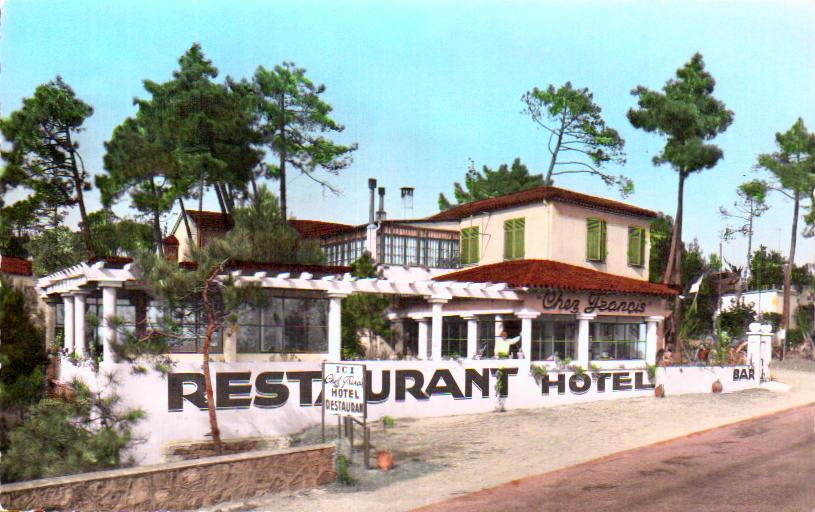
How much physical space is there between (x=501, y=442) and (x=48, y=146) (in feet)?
84.3

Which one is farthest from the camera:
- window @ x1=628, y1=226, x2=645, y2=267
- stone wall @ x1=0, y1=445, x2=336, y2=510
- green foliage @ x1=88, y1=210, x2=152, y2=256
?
green foliage @ x1=88, y1=210, x2=152, y2=256

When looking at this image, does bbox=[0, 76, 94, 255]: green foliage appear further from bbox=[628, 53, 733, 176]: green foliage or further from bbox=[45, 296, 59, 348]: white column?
bbox=[628, 53, 733, 176]: green foliage

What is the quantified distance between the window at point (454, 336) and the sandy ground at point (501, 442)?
6318 millimetres

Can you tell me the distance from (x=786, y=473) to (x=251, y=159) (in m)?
28.8

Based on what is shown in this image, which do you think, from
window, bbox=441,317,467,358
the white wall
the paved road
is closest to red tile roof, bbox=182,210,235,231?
window, bbox=441,317,467,358

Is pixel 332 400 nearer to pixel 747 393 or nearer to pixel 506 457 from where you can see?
pixel 506 457

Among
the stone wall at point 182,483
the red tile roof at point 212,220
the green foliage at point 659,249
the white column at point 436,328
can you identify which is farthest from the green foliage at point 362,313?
the green foliage at point 659,249

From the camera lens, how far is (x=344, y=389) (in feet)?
47.9

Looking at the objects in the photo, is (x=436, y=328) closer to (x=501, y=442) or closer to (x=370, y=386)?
(x=370, y=386)

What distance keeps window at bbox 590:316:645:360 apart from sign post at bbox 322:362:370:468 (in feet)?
48.5

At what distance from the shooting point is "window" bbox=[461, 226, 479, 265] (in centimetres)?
3372

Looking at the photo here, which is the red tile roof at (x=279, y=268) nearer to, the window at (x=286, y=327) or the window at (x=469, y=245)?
the window at (x=286, y=327)

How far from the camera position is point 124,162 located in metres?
34.1

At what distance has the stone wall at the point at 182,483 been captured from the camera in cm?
1001
